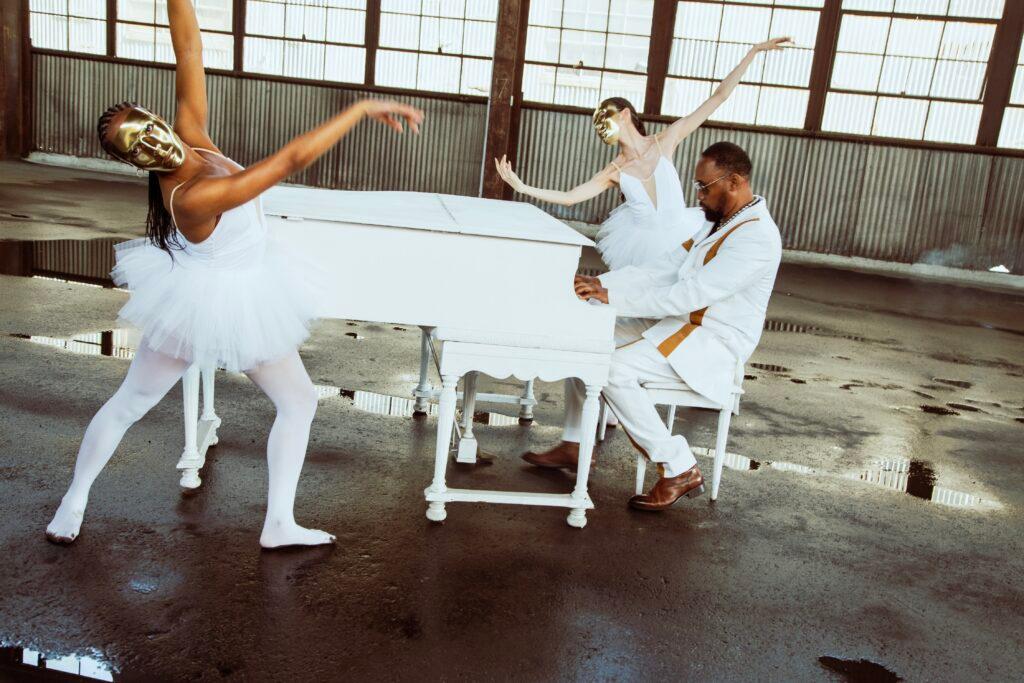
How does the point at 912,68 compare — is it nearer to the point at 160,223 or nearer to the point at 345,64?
the point at 345,64

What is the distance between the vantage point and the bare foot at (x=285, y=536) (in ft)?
10.6

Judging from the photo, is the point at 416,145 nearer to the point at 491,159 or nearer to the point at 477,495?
the point at 491,159

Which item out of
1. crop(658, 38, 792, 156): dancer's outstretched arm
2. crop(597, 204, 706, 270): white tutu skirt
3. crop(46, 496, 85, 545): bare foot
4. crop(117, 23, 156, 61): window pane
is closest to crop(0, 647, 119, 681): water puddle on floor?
crop(46, 496, 85, 545): bare foot

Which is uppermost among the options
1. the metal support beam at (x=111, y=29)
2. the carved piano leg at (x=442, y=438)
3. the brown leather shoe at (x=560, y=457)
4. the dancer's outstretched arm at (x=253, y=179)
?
the metal support beam at (x=111, y=29)

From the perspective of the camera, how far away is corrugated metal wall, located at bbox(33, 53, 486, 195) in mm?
14781

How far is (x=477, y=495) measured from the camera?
3.62 metres

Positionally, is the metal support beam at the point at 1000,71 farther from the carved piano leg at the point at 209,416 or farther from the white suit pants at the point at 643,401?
the carved piano leg at the point at 209,416

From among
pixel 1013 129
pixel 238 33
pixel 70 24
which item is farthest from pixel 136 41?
pixel 1013 129

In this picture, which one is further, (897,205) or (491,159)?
(897,205)

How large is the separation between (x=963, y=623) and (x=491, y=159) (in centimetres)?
1047

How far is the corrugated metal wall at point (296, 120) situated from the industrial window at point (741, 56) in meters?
3.21

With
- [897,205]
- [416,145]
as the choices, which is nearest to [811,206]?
[897,205]

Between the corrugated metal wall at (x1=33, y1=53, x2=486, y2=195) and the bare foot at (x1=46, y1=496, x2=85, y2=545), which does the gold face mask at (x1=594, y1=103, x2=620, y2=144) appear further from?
the corrugated metal wall at (x1=33, y1=53, x2=486, y2=195)

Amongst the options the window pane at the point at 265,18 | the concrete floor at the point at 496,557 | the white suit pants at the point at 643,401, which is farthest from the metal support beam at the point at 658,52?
the white suit pants at the point at 643,401
